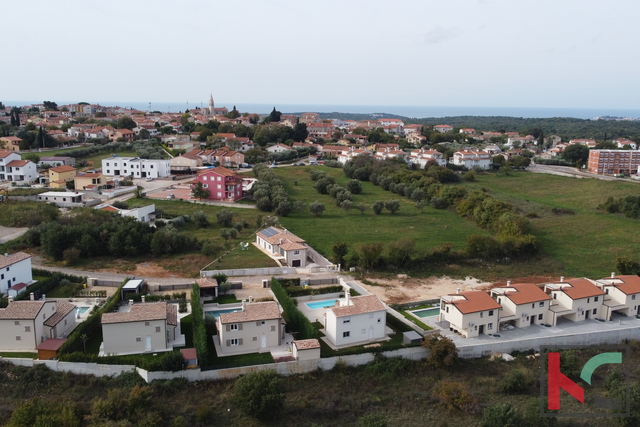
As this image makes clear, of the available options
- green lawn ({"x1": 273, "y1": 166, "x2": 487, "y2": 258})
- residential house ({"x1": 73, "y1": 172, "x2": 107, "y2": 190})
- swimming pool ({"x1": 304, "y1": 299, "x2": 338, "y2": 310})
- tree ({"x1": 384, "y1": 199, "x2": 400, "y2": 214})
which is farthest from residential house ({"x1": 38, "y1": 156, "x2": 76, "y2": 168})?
swimming pool ({"x1": 304, "y1": 299, "x2": 338, "y2": 310})

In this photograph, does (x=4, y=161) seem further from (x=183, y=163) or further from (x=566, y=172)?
(x=566, y=172)

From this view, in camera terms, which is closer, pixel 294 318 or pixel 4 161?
pixel 294 318

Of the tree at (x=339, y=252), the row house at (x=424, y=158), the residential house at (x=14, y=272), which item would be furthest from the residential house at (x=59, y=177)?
the row house at (x=424, y=158)

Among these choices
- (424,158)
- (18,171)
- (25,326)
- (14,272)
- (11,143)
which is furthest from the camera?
(424,158)

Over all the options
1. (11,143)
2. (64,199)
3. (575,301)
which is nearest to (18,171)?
(64,199)

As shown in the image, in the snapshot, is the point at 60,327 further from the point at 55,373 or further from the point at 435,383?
the point at 435,383

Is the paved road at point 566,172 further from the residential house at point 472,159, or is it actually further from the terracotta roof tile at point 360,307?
the terracotta roof tile at point 360,307
